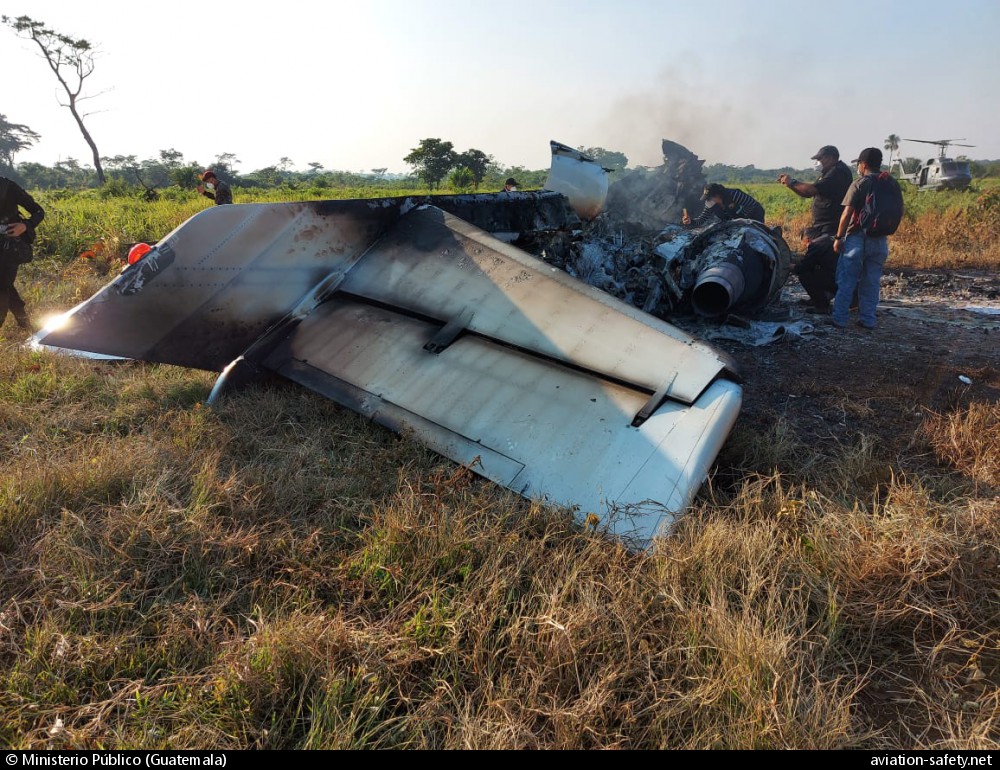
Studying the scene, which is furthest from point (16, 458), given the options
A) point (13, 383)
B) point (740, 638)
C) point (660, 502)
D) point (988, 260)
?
point (988, 260)

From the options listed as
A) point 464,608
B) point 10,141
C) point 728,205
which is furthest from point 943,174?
point 10,141

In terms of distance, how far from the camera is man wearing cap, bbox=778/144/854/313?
23.3 ft

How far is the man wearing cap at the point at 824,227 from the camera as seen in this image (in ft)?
23.3

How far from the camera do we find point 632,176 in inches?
472

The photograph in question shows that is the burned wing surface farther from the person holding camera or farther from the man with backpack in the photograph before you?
the man with backpack

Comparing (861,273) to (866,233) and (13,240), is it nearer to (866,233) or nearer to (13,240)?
(866,233)

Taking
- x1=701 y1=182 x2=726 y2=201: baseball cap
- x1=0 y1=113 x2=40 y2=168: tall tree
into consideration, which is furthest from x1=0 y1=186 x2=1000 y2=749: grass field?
x1=0 y1=113 x2=40 y2=168: tall tree

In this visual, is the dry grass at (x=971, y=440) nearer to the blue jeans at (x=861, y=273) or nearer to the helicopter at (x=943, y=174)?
the blue jeans at (x=861, y=273)

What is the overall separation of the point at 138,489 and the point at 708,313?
5630mm

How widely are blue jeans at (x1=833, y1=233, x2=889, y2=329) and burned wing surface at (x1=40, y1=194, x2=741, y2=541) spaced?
4.68 meters

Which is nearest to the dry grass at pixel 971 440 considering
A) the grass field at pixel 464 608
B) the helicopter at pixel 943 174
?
the grass field at pixel 464 608

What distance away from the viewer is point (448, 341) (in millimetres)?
3271

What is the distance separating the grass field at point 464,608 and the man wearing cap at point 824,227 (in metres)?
4.68
